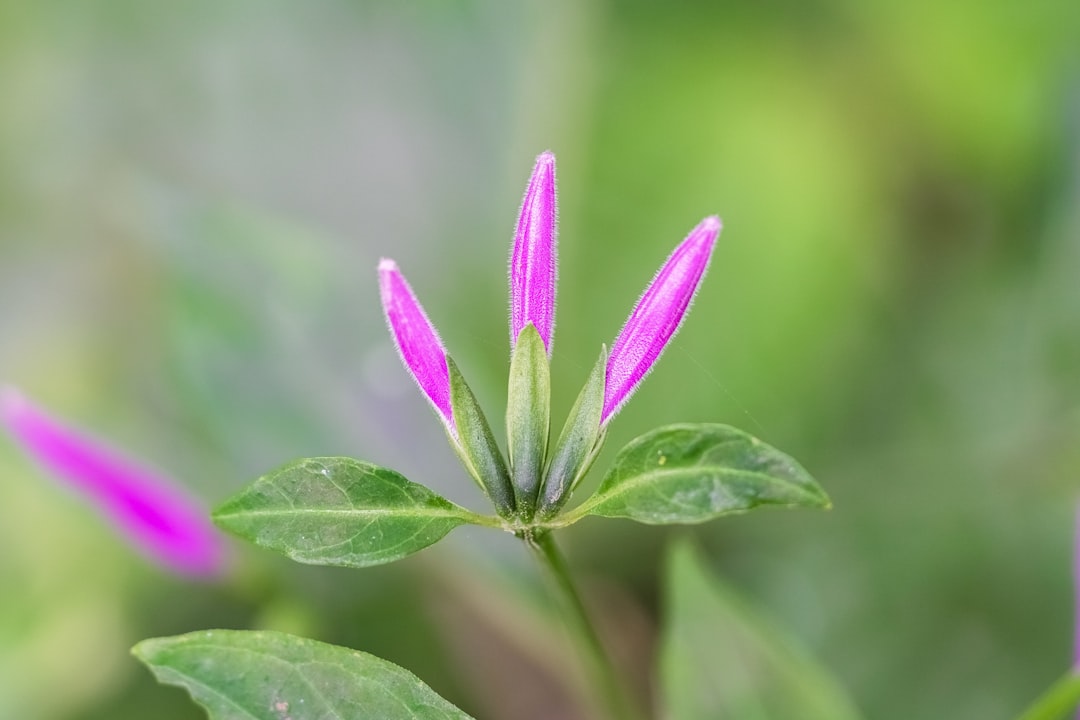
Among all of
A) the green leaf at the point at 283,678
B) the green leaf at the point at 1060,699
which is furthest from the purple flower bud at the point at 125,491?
the green leaf at the point at 1060,699

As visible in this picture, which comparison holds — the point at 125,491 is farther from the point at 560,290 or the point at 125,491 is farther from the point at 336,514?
the point at 560,290

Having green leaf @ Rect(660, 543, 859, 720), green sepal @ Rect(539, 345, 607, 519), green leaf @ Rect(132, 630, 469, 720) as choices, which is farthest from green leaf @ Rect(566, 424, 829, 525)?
green leaf @ Rect(660, 543, 859, 720)

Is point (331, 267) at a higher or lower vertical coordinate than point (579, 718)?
higher

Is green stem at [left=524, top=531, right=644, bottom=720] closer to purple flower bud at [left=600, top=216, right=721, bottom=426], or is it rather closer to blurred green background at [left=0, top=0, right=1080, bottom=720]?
purple flower bud at [left=600, top=216, right=721, bottom=426]

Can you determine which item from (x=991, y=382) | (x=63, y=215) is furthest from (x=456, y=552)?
(x=63, y=215)

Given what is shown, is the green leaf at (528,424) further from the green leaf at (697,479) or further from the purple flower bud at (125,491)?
the purple flower bud at (125,491)

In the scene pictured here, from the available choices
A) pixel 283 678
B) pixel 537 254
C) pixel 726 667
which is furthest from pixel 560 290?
pixel 283 678

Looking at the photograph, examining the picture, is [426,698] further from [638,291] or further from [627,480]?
[638,291]
